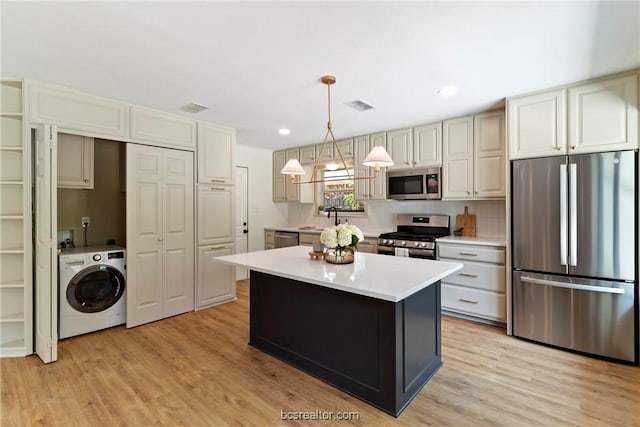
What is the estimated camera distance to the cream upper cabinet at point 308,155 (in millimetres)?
5271

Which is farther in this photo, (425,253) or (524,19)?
(425,253)

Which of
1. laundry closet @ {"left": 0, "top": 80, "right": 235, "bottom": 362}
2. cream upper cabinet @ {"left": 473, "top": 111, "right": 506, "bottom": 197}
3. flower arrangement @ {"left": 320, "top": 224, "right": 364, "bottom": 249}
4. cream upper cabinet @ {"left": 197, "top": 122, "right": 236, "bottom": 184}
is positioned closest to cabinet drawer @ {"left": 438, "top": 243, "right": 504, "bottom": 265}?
cream upper cabinet @ {"left": 473, "top": 111, "right": 506, "bottom": 197}

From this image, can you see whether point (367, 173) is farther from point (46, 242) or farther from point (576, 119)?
point (46, 242)

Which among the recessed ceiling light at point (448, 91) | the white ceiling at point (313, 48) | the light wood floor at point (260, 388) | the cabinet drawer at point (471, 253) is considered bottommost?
the light wood floor at point (260, 388)

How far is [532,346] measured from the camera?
2893 mm

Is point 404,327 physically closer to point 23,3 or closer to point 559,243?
point 559,243

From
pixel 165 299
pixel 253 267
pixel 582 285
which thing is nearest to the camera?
pixel 253 267

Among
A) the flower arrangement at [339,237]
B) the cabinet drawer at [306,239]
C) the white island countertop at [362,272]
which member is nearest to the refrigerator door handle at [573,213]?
the white island countertop at [362,272]

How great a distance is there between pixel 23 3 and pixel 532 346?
455cm

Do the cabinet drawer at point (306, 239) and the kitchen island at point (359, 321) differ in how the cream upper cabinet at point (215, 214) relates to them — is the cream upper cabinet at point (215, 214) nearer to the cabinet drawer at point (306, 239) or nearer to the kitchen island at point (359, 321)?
the cabinet drawer at point (306, 239)

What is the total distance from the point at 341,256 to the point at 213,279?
2367 mm

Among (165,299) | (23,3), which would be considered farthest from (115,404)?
(23,3)

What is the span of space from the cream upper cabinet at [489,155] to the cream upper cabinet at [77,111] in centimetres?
393

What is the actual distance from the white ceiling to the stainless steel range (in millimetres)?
1580
